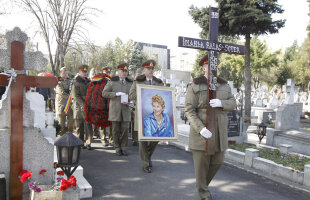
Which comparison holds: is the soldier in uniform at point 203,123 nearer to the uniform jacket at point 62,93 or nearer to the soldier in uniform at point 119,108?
the soldier in uniform at point 119,108

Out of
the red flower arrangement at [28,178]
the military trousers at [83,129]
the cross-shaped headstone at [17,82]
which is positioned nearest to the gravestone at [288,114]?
the military trousers at [83,129]

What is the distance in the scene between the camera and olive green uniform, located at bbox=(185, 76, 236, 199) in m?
4.07

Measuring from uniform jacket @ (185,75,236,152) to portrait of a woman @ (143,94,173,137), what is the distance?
1.44 metres

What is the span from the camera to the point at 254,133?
12984 millimetres

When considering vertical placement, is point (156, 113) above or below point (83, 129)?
above

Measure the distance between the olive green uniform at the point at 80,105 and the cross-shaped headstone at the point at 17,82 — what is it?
413cm

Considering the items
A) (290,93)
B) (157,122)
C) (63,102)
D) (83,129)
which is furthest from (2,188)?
(290,93)

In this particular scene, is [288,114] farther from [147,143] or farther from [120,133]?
[147,143]

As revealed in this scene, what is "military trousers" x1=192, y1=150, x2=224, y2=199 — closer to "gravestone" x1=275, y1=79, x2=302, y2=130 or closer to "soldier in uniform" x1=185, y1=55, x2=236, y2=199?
"soldier in uniform" x1=185, y1=55, x2=236, y2=199

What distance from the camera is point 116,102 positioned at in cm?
705

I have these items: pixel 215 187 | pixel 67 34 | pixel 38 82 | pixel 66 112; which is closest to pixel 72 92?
pixel 66 112

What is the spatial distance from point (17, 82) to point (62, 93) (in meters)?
5.14

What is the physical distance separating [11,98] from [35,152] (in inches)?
31.0

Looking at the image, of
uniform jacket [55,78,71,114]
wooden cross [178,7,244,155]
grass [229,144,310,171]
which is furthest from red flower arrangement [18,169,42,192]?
uniform jacket [55,78,71,114]
